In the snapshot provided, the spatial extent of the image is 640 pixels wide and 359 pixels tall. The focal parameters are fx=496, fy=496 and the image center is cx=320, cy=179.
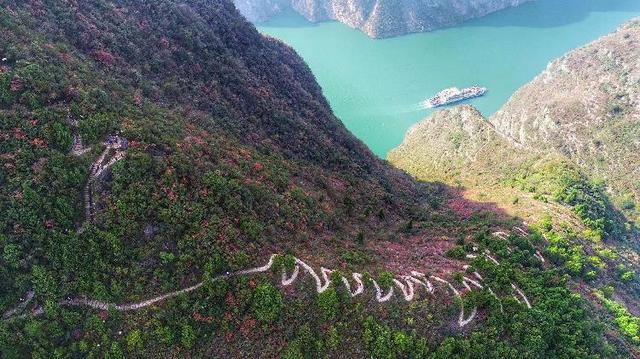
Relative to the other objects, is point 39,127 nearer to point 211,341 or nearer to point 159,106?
point 159,106

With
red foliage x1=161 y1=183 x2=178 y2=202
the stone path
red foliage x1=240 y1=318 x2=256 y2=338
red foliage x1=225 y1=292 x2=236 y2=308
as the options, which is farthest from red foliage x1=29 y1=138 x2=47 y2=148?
red foliage x1=240 y1=318 x2=256 y2=338

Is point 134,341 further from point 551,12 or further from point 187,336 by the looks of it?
point 551,12

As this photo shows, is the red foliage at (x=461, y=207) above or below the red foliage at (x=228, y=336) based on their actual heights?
above

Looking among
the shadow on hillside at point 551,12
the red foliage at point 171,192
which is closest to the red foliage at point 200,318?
the red foliage at point 171,192

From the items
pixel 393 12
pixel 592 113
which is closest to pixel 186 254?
pixel 592 113

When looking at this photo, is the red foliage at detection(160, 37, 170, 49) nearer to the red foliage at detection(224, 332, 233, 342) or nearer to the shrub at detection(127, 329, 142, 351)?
the shrub at detection(127, 329, 142, 351)

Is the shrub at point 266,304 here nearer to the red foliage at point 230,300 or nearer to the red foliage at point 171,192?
the red foliage at point 230,300
